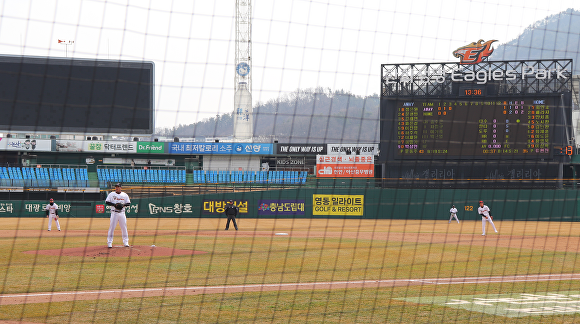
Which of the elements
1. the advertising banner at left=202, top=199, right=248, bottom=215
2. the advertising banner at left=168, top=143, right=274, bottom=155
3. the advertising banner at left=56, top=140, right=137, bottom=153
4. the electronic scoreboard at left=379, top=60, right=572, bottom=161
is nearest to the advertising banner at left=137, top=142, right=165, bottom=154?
the advertising banner at left=168, top=143, right=274, bottom=155

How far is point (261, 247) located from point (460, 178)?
797 inches

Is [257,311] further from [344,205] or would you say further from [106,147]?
[106,147]

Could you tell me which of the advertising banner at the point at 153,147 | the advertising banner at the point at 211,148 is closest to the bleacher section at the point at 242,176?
the advertising banner at the point at 211,148

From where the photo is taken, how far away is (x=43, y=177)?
38.9 m

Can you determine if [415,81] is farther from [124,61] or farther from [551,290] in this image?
[551,290]

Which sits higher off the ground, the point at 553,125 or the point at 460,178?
the point at 553,125

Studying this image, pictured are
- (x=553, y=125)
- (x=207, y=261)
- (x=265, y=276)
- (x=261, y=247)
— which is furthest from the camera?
(x=553, y=125)

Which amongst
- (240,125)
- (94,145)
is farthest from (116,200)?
(240,125)

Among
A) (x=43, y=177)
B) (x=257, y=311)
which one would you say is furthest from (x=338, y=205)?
(x=257, y=311)

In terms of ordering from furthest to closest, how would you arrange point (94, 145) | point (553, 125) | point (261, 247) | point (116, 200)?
point (94, 145)
point (553, 125)
point (261, 247)
point (116, 200)

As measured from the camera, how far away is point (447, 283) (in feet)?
29.3

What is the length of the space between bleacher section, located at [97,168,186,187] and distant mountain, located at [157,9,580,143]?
3.35 meters

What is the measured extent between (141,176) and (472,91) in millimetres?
25635

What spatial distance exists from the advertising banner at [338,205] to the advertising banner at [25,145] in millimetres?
22743
